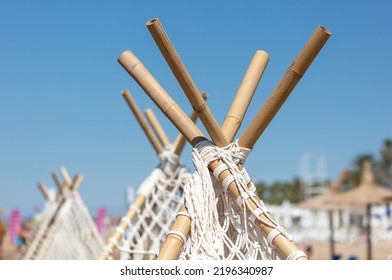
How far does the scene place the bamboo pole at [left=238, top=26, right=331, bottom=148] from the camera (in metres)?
1.95

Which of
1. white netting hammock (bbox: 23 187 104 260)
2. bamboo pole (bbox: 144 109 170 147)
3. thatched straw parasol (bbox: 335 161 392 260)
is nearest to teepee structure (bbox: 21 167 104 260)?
white netting hammock (bbox: 23 187 104 260)

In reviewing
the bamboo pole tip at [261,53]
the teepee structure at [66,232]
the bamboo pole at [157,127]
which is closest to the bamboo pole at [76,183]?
the teepee structure at [66,232]

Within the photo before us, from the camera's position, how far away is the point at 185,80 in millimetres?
2047

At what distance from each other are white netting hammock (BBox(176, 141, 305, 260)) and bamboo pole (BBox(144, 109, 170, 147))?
1.67 meters

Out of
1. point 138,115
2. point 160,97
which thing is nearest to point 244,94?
point 160,97

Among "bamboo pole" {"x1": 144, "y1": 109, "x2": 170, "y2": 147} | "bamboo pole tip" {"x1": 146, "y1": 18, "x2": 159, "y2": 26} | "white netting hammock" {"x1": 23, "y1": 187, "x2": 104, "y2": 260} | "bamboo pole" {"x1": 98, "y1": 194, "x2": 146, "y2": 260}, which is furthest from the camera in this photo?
"white netting hammock" {"x1": 23, "y1": 187, "x2": 104, "y2": 260}

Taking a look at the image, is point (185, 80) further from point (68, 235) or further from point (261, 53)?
point (68, 235)

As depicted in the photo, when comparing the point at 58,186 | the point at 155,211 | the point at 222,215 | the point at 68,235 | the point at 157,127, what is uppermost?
the point at 58,186

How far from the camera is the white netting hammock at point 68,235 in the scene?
7.11 metres

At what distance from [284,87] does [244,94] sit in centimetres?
26

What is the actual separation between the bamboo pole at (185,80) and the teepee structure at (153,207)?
4.34 ft

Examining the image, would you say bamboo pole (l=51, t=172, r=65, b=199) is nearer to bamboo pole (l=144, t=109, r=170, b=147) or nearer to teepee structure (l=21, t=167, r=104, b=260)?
teepee structure (l=21, t=167, r=104, b=260)

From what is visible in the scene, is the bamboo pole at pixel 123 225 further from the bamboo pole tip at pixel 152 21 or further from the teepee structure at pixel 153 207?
the bamboo pole tip at pixel 152 21
